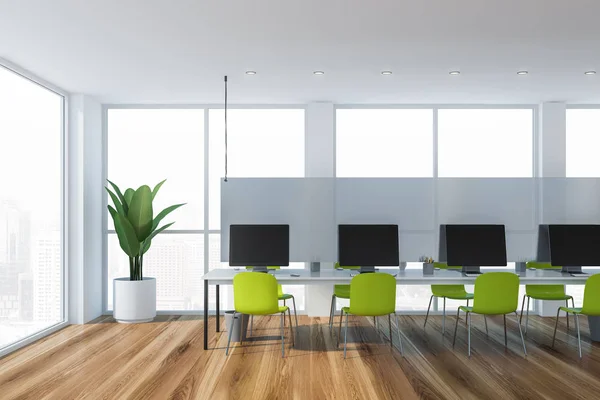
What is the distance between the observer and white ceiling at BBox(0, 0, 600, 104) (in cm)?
384

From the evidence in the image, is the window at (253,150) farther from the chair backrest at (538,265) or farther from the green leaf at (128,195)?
the chair backrest at (538,265)

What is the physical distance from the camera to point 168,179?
7.14m

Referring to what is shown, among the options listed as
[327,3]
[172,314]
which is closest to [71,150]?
[172,314]

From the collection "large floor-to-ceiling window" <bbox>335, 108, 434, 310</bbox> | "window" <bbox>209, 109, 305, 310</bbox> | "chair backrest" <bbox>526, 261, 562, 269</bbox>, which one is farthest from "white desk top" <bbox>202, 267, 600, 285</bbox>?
"large floor-to-ceiling window" <bbox>335, 108, 434, 310</bbox>

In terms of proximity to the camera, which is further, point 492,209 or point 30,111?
point 492,209

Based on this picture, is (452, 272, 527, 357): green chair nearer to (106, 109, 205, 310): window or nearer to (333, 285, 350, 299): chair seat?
(333, 285, 350, 299): chair seat

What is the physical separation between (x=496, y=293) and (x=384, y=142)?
2.77 m

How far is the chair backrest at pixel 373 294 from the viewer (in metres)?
4.94

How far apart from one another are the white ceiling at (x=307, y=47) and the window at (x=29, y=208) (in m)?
0.34

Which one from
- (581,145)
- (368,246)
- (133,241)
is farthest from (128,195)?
(581,145)

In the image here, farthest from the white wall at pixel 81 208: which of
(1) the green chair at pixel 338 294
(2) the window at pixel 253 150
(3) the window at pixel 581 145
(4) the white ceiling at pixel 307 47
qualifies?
(3) the window at pixel 581 145

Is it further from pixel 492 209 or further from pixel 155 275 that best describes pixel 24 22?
pixel 492 209

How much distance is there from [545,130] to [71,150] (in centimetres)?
566

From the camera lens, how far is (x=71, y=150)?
6.42m
